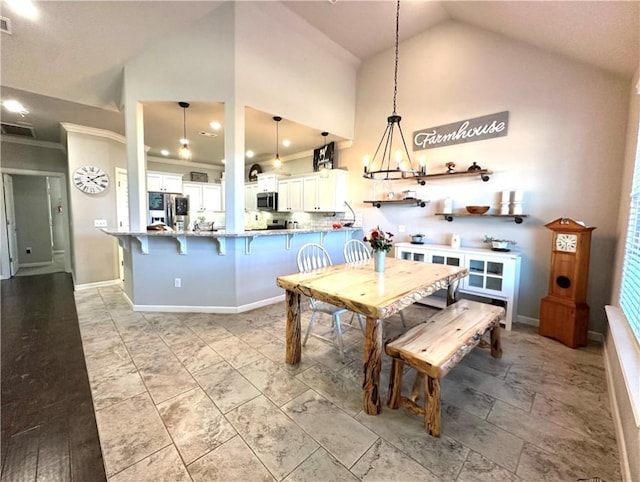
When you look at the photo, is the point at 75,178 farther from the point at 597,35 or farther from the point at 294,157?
the point at 597,35

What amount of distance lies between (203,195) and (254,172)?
60.0 inches

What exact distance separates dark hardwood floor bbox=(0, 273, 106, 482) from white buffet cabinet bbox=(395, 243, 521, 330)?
342cm

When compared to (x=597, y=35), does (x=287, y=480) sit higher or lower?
lower

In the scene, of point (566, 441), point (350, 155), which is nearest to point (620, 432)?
point (566, 441)

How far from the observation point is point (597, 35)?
227 centimetres

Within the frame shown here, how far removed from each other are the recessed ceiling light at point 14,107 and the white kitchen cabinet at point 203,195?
10.2 ft

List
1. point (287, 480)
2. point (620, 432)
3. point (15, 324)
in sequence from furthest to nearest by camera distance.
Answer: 1. point (15, 324)
2. point (620, 432)
3. point (287, 480)

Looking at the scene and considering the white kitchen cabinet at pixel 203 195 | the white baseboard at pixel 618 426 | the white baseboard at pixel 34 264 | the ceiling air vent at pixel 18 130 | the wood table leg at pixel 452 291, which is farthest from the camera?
the white kitchen cabinet at pixel 203 195

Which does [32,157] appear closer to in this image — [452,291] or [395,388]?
[395,388]

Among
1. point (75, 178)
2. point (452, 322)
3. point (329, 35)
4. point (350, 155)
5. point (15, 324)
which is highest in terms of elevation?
point (329, 35)

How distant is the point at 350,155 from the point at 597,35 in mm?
3331

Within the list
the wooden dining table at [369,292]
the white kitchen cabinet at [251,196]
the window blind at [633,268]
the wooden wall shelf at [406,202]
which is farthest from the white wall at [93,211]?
the window blind at [633,268]

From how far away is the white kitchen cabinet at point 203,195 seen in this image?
6.96 meters

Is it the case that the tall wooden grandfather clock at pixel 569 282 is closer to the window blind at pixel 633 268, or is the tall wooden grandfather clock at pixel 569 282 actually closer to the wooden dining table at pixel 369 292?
the window blind at pixel 633 268
